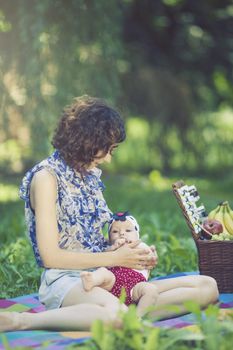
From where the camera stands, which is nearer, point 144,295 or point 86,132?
point 144,295

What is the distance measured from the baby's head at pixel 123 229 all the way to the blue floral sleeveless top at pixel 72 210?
0.08m

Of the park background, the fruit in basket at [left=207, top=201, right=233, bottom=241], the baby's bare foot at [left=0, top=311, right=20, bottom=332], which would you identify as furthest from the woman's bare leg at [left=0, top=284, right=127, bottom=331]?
the park background

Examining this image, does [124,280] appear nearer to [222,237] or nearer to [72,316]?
[72,316]

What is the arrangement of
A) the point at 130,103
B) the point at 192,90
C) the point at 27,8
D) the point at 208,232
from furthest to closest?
the point at 192,90
the point at 130,103
the point at 27,8
the point at 208,232

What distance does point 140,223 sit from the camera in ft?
25.9

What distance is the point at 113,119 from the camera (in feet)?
15.9

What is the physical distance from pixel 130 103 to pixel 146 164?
3.41ft

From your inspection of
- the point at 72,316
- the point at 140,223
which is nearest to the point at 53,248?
the point at 72,316

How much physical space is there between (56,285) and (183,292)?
66 centimetres

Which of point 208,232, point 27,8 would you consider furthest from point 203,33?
point 208,232

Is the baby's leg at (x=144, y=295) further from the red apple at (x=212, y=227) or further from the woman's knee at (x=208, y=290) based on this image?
the red apple at (x=212, y=227)

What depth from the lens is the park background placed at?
8.12m

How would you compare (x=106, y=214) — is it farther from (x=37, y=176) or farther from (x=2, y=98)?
(x=2, y=98)

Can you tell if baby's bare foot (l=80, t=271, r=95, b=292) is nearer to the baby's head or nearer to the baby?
the baby
